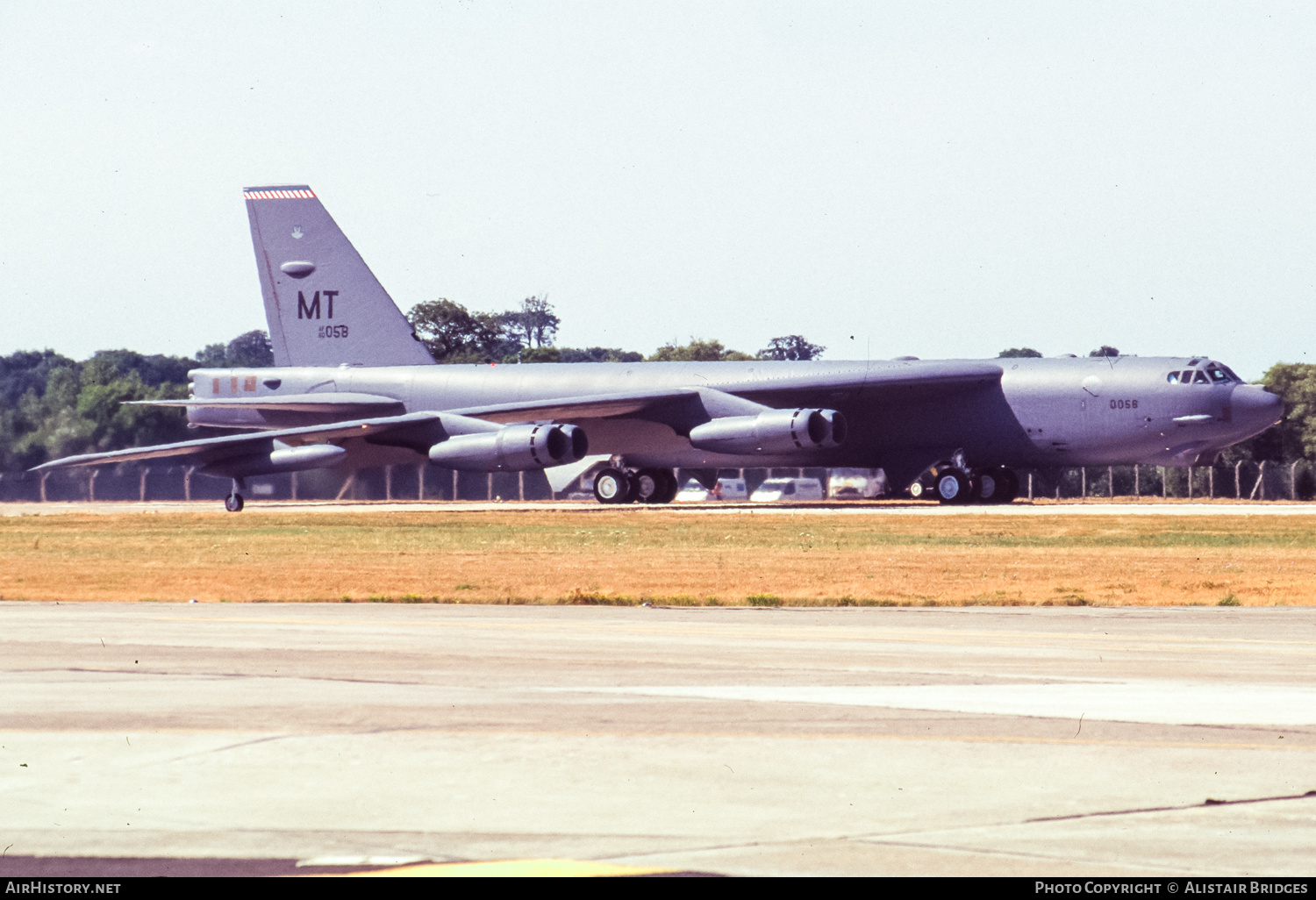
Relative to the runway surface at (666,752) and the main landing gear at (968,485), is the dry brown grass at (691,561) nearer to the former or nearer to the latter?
the runway surface at (666,752)

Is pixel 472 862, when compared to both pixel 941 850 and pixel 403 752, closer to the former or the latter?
pixel 941 850

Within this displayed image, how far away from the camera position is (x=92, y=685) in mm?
10086

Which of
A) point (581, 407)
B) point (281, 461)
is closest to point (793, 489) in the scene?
point (581, 407)

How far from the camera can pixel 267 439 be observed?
46.9m

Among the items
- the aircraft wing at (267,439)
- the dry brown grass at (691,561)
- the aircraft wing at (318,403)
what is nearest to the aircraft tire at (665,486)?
the aircraft wing at (267,439)

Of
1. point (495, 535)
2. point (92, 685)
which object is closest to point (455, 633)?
point (92, 685)

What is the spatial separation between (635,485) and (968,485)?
10633 mm

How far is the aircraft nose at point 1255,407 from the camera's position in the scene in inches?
1656

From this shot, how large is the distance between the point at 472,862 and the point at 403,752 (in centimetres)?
229

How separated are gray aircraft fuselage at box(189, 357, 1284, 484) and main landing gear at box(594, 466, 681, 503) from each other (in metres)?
0.54

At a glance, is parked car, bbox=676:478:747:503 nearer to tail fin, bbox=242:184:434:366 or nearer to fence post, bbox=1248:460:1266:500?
tail fin, bbox=242:184:434:366

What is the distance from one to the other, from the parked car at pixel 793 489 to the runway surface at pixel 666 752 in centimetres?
5306

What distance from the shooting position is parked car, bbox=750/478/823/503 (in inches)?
2630

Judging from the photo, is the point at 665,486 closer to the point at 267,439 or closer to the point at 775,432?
the point at 775,432
